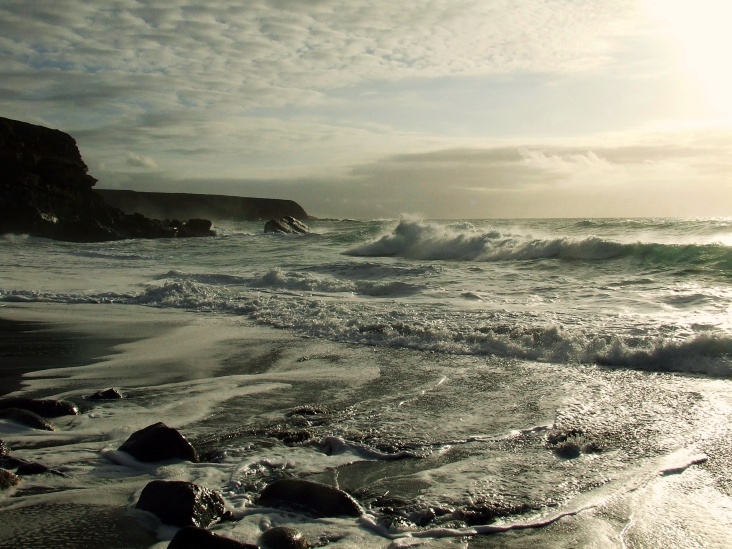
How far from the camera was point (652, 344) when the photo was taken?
7.25 m

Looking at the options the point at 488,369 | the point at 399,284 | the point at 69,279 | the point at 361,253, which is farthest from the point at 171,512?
the point at 361,253

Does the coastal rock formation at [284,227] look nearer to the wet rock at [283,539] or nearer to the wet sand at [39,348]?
the wet sand at [39,348]

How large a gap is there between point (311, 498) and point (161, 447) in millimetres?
1171

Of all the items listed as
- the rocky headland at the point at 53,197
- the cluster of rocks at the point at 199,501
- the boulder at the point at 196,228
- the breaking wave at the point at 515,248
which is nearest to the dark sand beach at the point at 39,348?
the cluster of rocks at the point at 199,501

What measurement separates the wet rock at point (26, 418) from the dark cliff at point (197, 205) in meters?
70.6

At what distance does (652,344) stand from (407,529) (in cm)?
510

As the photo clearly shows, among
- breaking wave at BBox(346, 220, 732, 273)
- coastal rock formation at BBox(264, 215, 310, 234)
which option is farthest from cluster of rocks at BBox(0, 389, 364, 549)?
coastal rock formation at BBox(264, 215, 310, 234)

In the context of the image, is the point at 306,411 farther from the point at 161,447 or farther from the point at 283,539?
the point at 283,539

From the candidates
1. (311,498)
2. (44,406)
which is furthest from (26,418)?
(311,498)

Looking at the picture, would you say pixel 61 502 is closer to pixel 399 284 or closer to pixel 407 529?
pixel 407 529

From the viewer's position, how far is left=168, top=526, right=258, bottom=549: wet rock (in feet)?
8.68

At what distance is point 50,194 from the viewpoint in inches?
1451

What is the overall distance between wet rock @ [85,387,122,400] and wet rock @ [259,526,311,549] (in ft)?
9.86

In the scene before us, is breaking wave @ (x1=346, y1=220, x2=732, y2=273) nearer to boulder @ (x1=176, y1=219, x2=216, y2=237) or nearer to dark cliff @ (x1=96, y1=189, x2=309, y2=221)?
boulder @ (x1=176, y1=219, x2=216, y2=237)
